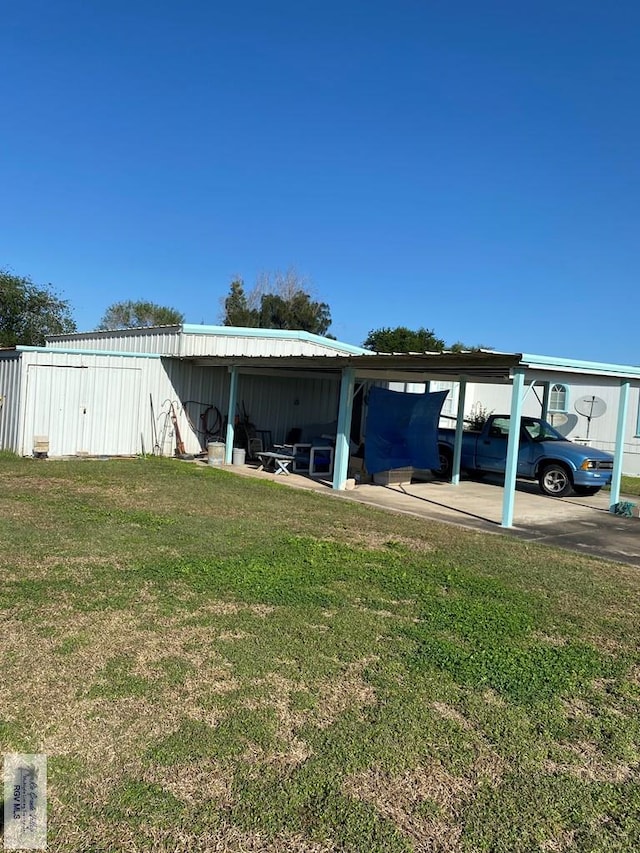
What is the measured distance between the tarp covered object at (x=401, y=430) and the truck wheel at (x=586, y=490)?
2910 mm

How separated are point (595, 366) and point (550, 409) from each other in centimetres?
979

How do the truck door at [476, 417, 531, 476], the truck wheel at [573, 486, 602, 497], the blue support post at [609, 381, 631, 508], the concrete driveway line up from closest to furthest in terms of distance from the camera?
the concrete driveway < the blue support post at [609, 381, 631, 508] < the truck wheel at [573, 486, 602, 497] < the truck door at [476, 417, 531, 476]

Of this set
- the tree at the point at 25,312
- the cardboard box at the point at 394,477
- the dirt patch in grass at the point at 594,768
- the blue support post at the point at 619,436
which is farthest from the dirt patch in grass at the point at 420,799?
the tree at the point at 25,312

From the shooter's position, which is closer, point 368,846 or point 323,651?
point 368,846

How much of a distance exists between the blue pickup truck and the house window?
6211 millimetres

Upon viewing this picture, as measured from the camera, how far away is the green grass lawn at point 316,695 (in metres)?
2.76

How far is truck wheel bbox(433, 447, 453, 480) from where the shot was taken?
1570cm

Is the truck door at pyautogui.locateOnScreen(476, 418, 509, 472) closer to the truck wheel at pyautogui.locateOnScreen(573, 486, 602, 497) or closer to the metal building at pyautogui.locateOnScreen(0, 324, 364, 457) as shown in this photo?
the truck wheel at pyautogui.locateOnScreen(573, 486, 602, 497)

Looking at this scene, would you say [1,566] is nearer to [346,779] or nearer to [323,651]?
[323,651]

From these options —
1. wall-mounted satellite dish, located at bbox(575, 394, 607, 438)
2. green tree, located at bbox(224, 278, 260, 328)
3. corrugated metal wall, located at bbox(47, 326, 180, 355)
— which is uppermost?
green tree, located at bbox(224, 278, 260, 328)

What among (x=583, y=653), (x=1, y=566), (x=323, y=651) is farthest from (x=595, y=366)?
(x=1, y=566)

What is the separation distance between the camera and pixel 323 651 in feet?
14.5

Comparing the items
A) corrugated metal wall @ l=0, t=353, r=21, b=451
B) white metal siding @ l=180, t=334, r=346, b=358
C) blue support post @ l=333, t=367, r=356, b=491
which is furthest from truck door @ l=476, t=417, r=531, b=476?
corrugated metal wall @ l=0, t=353, r=21, b=451

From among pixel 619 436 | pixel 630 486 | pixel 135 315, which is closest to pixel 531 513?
pixel 619 436
